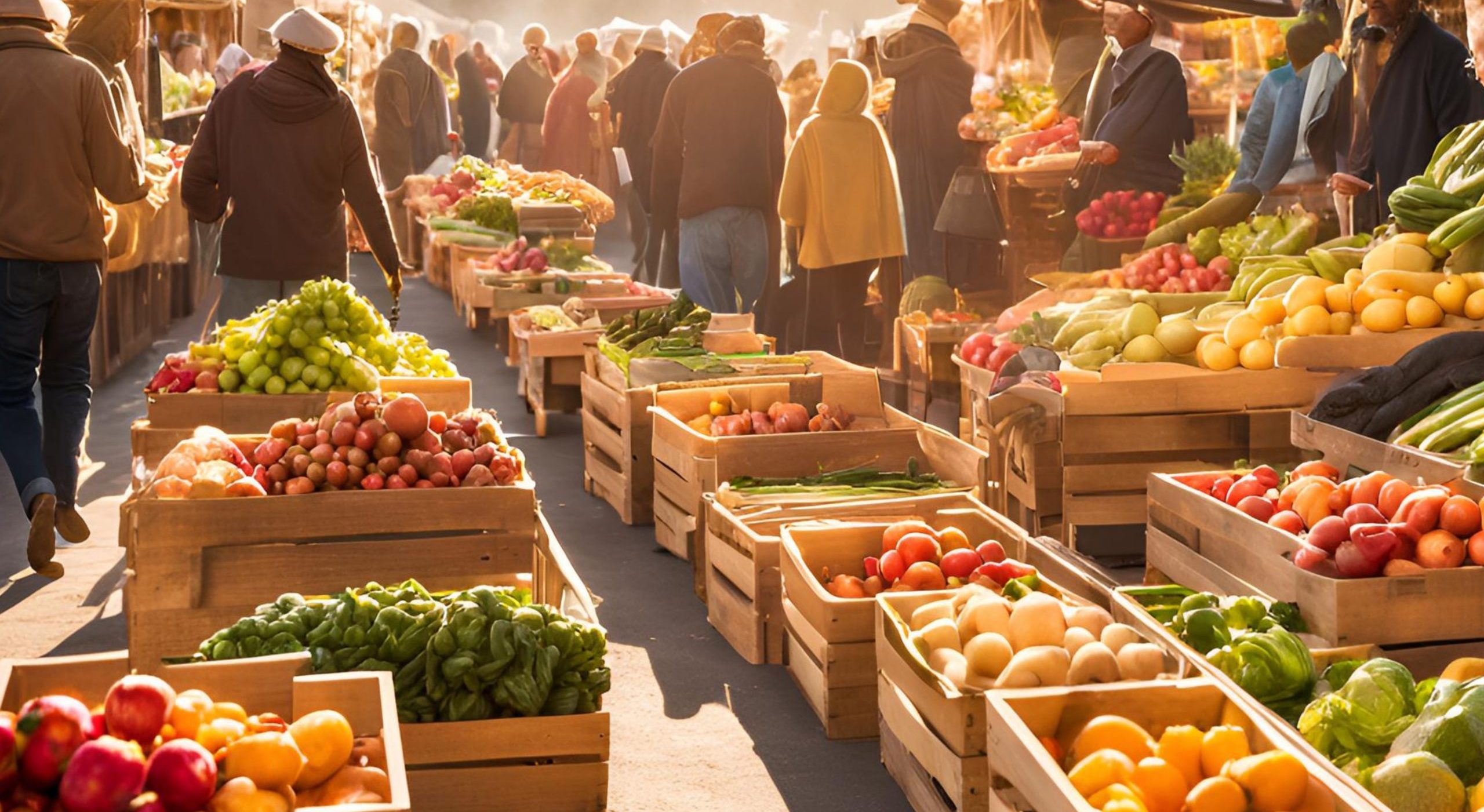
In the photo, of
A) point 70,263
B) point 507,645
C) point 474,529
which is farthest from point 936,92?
point 507,645

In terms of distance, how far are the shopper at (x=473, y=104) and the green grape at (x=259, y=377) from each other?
15595mm

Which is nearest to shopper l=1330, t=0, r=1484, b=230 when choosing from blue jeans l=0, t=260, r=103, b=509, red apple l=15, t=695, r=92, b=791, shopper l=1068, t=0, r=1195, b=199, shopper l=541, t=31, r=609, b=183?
shopper l=1068, t=0, r=1195, b=199

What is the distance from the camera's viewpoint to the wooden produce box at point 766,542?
543 centimetres

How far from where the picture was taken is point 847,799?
4.42 metres

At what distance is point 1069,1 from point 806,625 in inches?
367

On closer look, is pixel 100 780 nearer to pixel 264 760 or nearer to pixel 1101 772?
pixel 264 760

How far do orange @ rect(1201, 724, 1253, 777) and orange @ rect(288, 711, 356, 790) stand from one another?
157 cm

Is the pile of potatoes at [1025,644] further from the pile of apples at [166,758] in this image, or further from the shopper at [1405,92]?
the shopper at [1405,92]

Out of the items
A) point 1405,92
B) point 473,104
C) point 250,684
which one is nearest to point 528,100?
point 473,104

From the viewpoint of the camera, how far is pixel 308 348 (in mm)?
6426

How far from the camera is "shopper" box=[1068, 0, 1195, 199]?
985 cm

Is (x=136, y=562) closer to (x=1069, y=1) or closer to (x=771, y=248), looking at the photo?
(x=771, y=248)

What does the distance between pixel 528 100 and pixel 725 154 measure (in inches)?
445

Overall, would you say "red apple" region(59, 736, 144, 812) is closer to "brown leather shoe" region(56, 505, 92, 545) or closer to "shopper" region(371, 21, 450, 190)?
"brown leather shoe" region(56, 505, 92, 545)
